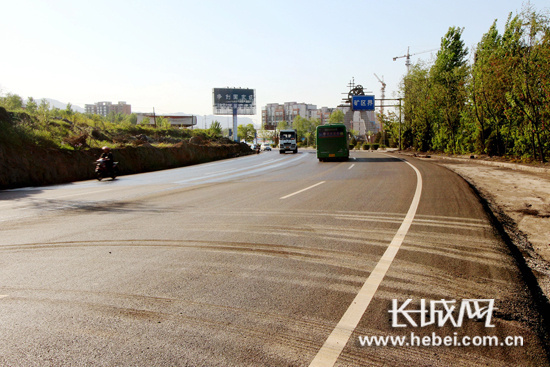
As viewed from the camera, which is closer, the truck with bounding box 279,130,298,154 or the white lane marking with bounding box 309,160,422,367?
the white lane marking with bounding box 309,160,422,367

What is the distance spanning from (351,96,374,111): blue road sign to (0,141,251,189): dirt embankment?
27.8 m

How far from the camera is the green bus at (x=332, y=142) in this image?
32.9 metres

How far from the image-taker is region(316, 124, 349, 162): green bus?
3288 cm

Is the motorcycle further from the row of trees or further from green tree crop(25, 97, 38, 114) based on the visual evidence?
the row of trees

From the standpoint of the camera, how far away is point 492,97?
87.2 ft

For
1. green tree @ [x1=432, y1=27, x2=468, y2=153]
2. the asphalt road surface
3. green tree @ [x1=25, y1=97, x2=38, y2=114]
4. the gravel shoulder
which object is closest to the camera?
the asphalt road surface

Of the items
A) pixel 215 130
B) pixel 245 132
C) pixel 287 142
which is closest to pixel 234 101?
pixel 215 130

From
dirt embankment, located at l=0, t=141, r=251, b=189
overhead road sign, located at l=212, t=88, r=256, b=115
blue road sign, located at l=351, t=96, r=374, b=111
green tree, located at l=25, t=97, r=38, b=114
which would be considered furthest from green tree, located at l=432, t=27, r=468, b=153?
overhead road sign, located at l=212, t=88, r=256, b=115

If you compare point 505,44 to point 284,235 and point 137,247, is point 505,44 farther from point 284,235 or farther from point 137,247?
point 137,247

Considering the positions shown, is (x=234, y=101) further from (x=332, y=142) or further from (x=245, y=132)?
(x=332, y=142)

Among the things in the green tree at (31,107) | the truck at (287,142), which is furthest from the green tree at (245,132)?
the green tree at (31,107)

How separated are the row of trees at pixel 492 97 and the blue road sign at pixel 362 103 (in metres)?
5.97

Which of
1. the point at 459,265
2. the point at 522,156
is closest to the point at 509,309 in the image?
the point at 459,265

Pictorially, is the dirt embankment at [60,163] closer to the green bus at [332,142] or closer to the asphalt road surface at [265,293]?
the green bus at [332,142]
